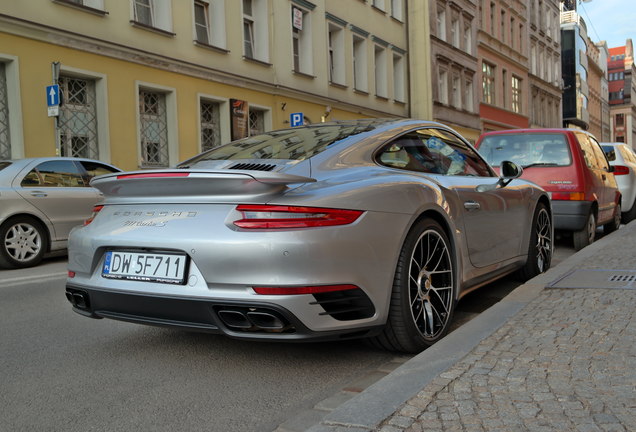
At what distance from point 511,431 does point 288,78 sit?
1861 centimetres

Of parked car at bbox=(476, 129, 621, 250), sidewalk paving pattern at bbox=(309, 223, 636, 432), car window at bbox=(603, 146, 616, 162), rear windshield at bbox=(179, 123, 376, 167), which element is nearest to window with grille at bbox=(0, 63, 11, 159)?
parked car at bbox=(476, 129, 621, 250)

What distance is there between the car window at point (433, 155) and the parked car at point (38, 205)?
541 centimetres

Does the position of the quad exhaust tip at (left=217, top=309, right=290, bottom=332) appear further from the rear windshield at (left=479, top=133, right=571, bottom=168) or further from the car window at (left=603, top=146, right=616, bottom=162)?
the car window at (left=603, top=146, right=616, bottom=162)

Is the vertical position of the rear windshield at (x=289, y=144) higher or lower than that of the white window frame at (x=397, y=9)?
lower

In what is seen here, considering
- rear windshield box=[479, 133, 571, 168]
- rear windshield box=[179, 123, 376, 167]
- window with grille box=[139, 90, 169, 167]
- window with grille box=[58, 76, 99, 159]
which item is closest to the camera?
rear windshield box=[179, 123, 376, 167]

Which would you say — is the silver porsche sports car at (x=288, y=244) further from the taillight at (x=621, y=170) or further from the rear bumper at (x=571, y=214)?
the taillight at (x=621, y=170)

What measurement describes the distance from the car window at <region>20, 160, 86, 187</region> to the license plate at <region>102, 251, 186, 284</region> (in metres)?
5.73

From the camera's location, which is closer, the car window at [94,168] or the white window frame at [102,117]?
the car window at [94,168]

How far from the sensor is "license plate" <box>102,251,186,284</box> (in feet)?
9.93

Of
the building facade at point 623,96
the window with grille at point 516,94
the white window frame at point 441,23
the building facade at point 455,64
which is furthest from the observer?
the building facade at point 623,96

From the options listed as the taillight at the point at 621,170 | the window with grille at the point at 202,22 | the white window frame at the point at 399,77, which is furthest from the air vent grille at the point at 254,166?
the white window frame at the point at 399,77

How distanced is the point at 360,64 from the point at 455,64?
9.60m

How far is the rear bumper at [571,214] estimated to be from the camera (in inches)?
306

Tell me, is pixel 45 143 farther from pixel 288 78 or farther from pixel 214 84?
pixel 288 78
